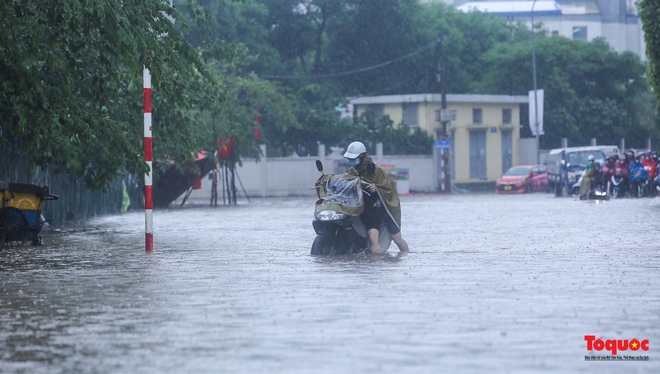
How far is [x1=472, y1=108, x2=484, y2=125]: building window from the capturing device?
2837 inches

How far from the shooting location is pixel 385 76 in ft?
256

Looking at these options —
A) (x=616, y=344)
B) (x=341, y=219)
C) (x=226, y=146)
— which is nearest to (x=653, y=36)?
(x=226, y=146)

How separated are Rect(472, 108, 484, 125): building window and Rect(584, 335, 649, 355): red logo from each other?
211ft

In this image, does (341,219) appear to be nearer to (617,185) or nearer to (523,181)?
(617,185)

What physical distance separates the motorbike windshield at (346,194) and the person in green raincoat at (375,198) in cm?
17

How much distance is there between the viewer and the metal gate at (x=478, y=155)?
70.8 m

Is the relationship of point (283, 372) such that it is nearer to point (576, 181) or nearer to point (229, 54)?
point (229, 54)

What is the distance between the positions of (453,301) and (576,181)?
39471mm

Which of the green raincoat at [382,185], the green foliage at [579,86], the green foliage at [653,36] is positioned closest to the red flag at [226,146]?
the green foliage at [653,36]

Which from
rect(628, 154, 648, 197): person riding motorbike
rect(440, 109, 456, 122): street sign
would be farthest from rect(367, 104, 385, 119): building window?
rect(628, 154, 648, 197): person riding motorbike

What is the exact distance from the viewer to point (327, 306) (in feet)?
34.2

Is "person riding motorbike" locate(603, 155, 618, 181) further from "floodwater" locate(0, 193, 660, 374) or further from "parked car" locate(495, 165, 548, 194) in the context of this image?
"floodwater" locate(0, 193, 660, 374)

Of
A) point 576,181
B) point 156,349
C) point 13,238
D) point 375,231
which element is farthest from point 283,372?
point 576,181

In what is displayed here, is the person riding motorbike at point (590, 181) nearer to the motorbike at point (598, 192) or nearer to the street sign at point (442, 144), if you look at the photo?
the motorbike at point (598, 192)
